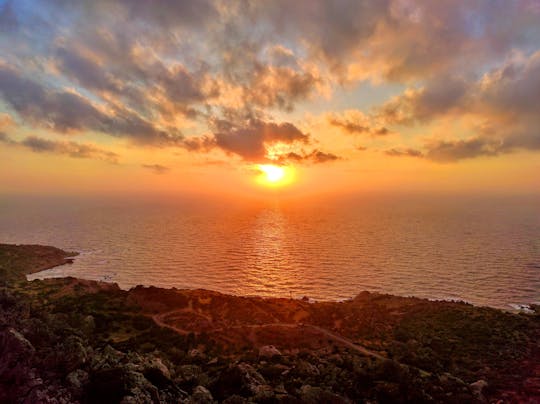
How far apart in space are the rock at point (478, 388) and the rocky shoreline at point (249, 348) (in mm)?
116

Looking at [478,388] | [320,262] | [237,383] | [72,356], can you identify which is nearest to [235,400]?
[237,383]

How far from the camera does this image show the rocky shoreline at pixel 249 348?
740 inches

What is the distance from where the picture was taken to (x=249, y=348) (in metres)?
44.9

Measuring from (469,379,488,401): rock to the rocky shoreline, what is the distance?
0.38 feet

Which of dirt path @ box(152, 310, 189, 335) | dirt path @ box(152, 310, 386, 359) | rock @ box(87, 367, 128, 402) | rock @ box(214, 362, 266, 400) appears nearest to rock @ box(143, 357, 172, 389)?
rock @ box(87, 367, 128, 402)

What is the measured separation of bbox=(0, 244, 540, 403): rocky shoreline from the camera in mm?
18797

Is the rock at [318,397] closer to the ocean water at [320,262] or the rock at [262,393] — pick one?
the rock at [262,393]

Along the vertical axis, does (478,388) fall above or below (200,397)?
below

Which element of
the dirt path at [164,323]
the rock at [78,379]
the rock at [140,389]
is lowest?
the dirt path at [164,323]

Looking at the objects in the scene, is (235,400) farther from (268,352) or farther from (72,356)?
(268,352)

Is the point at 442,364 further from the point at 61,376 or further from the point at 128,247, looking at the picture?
the point at 128,247

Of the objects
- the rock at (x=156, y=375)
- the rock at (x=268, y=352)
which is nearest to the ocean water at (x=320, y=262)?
the rock at (x=268, y=352)

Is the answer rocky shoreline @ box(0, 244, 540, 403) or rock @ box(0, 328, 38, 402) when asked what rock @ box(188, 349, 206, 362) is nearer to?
rocky shoreline @ box(0, 244, 540, 403)

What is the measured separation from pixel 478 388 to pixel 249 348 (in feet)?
86.6
